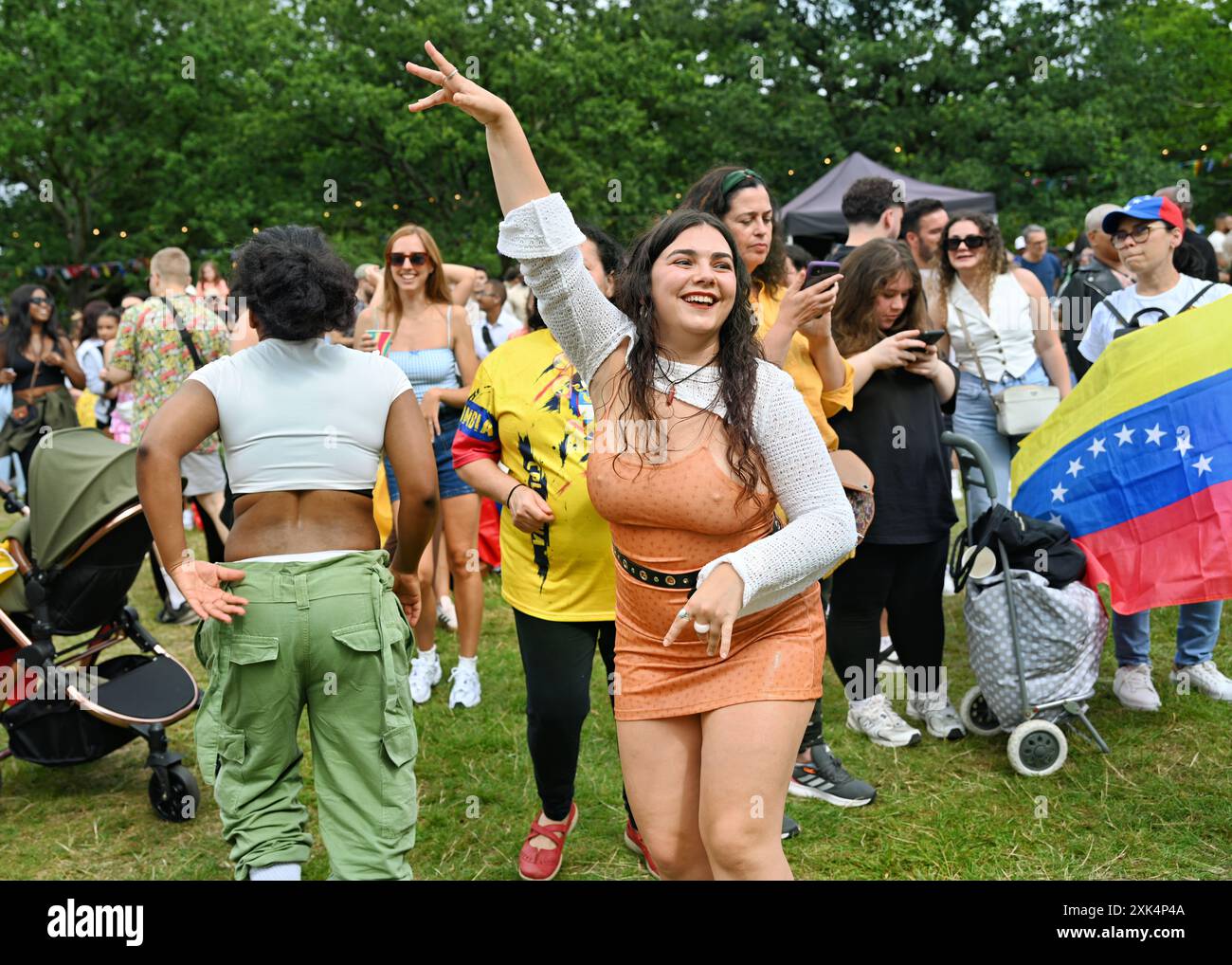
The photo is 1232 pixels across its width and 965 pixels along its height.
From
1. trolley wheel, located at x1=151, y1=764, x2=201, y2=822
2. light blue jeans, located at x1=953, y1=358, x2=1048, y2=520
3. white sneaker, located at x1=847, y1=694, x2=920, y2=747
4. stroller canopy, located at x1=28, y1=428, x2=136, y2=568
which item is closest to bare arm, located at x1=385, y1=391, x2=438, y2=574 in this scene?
stroller canopy, located at x1=28, y1=428, x2=136, y2=568

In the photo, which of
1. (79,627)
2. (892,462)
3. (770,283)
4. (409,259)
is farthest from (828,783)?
(409,259)

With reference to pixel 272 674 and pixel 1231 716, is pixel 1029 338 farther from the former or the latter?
→ pixel 272 674

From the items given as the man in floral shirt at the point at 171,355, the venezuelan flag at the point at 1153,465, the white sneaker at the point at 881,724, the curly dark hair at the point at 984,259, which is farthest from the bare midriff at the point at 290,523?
the man in floral shirt at the point at 171,355

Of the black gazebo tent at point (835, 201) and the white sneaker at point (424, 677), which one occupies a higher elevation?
the black gazebo tent at point (835, 201)

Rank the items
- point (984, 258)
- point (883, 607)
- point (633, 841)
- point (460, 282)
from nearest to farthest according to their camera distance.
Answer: point (633, 841), point (883, 607), point (984, 258), point (460, 282)

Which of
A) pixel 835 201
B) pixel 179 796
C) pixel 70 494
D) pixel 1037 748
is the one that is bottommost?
pixel 179 796

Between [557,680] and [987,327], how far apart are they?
9.81 feet

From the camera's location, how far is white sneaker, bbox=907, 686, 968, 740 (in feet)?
15.4

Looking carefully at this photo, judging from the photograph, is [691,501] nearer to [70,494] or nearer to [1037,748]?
[1037,748]

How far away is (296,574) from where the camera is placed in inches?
109

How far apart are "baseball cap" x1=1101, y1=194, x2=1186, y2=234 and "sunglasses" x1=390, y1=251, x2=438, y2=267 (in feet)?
10.2

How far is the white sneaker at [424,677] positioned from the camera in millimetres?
5336

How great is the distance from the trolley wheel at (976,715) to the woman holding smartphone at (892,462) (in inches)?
10.5

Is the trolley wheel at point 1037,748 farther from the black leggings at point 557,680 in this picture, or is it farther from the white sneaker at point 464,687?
the white sneaker at point 464,687
